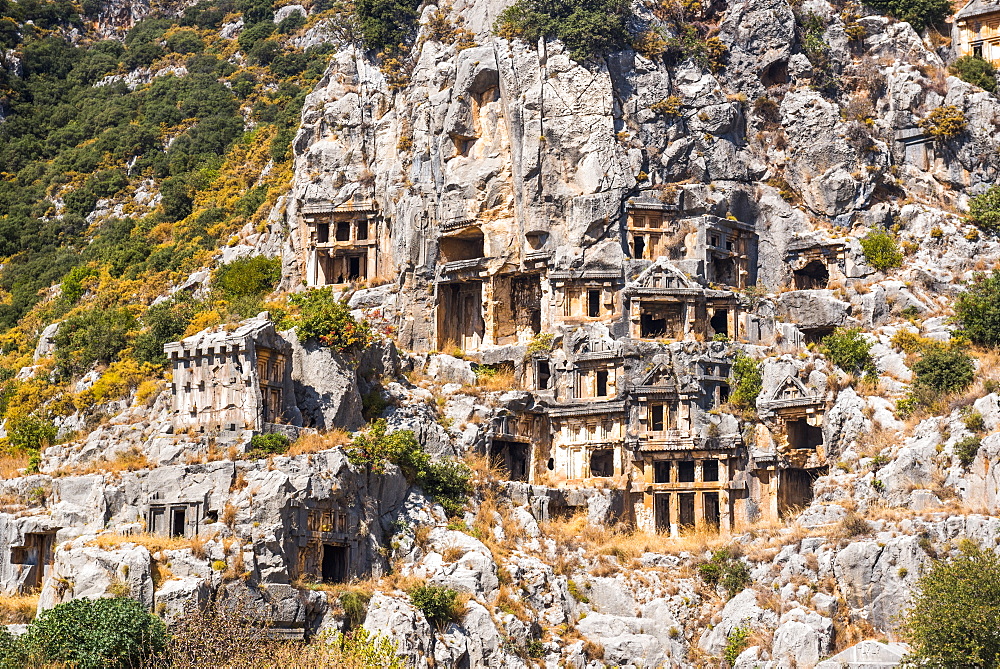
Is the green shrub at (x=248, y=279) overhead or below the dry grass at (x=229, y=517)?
overhead

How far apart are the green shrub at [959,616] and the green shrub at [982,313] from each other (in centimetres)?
1763

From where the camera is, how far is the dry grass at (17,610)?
46.6 m

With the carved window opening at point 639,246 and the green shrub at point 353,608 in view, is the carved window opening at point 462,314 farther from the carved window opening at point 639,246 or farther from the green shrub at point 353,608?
the green shrub at point 353,608

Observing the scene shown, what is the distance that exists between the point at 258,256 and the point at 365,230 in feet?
25.8

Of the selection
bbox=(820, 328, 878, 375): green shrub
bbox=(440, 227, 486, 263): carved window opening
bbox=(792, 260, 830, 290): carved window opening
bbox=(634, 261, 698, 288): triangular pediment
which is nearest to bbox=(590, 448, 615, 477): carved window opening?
bbox=(634, 261, 698, 288): triangular pediment

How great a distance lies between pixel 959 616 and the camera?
43.6 m

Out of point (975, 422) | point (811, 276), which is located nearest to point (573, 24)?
point (811, 276)

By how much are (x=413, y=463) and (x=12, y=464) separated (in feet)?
67.6

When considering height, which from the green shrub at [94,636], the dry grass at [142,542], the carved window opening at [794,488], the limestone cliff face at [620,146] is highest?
the limestone cliff face at [620,146]

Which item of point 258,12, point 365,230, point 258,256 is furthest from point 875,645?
point 258,12

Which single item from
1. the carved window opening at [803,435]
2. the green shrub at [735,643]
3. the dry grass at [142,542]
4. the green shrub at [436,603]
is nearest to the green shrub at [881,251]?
the carved window opening at [803,435]

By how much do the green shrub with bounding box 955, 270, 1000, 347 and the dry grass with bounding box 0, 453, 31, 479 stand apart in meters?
46.3

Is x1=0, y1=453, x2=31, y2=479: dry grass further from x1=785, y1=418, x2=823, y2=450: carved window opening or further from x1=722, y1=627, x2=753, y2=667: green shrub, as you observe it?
x1=785, y1=418, x2=823, y2=450: carved window opening

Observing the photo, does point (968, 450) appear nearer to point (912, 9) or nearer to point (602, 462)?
point (602, 462)
